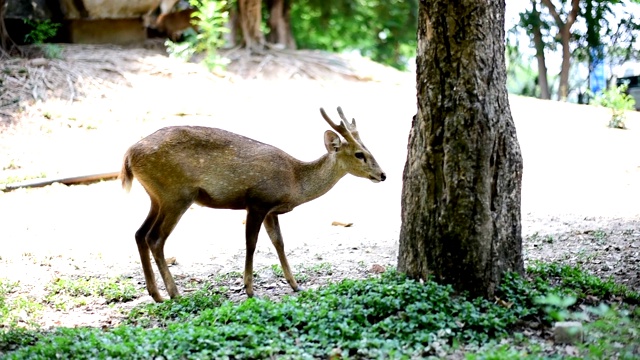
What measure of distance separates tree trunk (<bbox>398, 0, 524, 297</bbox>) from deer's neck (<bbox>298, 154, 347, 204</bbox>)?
4.98 feet

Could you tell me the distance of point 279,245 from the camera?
317 inches

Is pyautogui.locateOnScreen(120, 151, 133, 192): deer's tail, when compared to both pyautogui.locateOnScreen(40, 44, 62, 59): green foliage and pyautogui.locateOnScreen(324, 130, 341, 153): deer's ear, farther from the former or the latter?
pyautogui.locateOnScreen(40, 44, 62, 59): green foliage

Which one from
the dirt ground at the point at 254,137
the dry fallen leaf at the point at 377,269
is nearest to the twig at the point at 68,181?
the dirt ground at the point at 254,137

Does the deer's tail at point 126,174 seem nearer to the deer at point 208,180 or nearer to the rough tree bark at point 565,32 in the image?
the deer at point 208,180

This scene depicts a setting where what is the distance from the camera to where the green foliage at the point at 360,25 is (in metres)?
24.3

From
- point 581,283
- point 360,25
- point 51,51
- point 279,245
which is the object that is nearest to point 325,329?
point 279,245

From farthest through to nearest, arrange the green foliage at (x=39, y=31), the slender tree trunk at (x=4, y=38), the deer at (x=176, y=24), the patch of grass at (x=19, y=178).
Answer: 1. the deer at (x=176, y=24)
2. the green foliage at (x=39, y=31)
3. the slender tree trunk at (x=4, y=38)
4. the patch of grass at (x=19, y=178)

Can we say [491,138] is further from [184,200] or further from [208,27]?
[208,27]

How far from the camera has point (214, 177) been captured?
25.3 feet

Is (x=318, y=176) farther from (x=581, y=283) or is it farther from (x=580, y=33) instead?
(x=580, y=33)

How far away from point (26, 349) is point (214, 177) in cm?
249

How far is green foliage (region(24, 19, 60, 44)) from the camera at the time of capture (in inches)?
618

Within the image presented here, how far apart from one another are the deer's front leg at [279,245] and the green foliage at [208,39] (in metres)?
8.43

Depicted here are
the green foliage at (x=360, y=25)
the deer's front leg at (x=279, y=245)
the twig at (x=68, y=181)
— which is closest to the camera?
the deer's front leg at (x=279, y=245)
